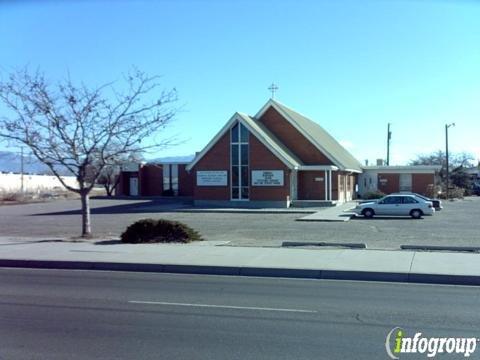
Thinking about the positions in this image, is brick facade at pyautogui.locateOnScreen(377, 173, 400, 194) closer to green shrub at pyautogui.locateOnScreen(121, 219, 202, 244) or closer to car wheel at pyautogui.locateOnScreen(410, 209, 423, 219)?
car wheel at pyautogui.locateOnScreen(410, 209, 423, 219)

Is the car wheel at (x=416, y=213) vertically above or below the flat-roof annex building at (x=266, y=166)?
below

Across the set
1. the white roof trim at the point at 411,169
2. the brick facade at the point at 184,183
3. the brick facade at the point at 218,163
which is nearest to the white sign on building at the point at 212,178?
the brick facade at the point at 218,163

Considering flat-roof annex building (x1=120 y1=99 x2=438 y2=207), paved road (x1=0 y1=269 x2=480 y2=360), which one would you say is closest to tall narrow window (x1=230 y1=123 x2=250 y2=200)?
flat-roof annex building (x1=120 y1=99 x2=438 y2=207)

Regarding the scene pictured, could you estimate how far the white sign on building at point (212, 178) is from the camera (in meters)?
41.5

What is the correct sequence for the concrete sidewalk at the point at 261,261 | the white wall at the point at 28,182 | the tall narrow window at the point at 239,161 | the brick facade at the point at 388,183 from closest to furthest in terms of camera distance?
the concrete sidewalk at the point at 261,261 → the tall narrow window at the point at 239,161 → the brick facade at the point at 388,183 → the white wall at the point at 28,182

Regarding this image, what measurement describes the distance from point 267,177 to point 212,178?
4.21m

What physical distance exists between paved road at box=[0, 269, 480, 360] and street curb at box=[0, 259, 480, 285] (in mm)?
564

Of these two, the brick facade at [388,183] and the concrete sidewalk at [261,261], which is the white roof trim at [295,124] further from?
the concrete sidewalk at [261,261]

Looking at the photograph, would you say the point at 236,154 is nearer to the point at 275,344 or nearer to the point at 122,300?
the point at 122,300

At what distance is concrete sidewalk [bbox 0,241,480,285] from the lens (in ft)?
38.0

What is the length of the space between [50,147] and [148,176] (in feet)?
144

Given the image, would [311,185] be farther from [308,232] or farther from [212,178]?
[308,232]

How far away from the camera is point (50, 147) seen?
19.1m

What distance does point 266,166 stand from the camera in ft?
133
